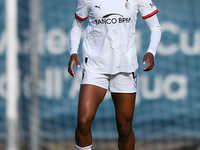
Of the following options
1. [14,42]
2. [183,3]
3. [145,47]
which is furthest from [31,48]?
[183,3]

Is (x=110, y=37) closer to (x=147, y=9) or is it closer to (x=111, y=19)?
(x=111, y=19)

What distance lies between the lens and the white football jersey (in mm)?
3965

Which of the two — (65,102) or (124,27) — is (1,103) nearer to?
(65,102)

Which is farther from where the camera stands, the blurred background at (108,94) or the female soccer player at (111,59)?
the blurred background at (108,94)

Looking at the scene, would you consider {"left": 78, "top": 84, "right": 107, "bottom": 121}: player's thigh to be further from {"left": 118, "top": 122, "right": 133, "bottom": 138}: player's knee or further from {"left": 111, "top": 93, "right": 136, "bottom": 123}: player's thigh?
{"left": 118, "top": 122, "right": 133, "bottom": 138}: player's knee

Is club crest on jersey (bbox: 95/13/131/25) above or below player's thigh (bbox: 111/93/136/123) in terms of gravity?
above

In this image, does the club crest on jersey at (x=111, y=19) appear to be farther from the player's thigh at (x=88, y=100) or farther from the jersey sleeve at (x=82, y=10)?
the player's thigh at (x=88, y=100)

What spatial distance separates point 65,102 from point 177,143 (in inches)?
67.5

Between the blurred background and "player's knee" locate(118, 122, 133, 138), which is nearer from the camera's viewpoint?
"player's knee" locate(118, 122, 133, 138)

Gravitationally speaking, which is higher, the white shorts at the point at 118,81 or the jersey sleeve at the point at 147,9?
the jersey sleeve at the point at 147,9


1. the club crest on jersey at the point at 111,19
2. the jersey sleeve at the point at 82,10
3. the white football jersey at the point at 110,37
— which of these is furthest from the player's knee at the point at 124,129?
the jersey sleeve at the point at 82,10

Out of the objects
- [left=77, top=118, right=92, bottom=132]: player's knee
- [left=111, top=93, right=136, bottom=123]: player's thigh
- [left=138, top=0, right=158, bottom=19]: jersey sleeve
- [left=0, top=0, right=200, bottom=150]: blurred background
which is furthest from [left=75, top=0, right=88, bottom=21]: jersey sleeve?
[left=0, top=0, right=200, bottom=150]: blurred background

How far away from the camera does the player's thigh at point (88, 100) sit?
384 cm

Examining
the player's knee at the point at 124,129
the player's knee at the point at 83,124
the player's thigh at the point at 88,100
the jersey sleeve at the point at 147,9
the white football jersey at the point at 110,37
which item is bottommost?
the player's knee at the point at 124,129
